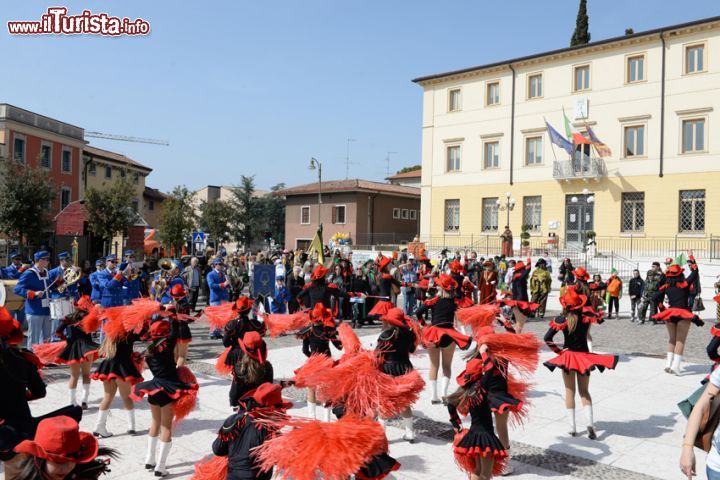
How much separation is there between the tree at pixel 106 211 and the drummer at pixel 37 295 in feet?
73.5

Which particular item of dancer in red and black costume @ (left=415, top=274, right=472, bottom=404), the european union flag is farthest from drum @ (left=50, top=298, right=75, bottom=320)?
the european union flag

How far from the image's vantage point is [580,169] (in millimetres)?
34656

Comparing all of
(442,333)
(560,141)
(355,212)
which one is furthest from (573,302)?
(355,212)

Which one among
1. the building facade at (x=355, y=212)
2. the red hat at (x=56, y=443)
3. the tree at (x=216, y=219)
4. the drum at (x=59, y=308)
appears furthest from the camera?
the tree at (x=216, y=219)

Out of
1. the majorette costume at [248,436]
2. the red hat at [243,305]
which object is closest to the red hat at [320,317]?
the red hat at [243,305]

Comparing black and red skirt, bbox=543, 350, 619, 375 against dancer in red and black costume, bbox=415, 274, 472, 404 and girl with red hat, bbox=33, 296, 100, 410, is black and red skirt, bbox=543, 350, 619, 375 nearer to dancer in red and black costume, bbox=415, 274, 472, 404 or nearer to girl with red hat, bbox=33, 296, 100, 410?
dancer in red and black costume, bbox=415, 274, 472, 404

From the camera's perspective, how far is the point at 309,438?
3494mm

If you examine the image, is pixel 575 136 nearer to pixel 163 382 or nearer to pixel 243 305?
pixel 243 305

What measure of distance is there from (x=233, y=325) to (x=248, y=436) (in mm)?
3999

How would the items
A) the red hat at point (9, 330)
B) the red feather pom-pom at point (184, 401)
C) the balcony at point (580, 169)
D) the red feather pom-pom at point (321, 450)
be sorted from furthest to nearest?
the balcony at point (580, 169), the red feather pom-pom at point (184, 401), the red hat at point (9, 330), the red feather pom-pom at point (321, 450)

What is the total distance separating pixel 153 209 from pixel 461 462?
203ft

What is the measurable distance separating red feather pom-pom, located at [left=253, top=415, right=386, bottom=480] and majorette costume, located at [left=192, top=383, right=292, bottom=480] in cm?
26

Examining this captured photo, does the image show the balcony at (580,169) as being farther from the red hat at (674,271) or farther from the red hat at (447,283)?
the red hat at (447,283)

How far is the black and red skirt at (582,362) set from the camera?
7375 mm
